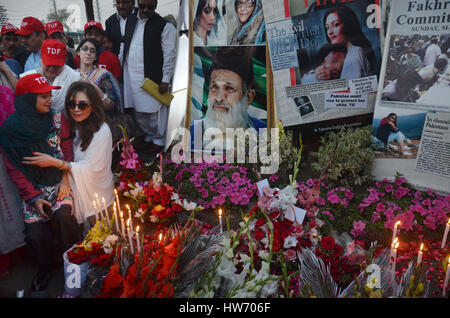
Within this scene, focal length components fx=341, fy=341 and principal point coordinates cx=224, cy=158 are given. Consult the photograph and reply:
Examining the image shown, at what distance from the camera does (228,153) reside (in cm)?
433

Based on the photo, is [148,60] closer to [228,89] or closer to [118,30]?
[118,30]

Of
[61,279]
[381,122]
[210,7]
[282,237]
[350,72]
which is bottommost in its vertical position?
[61,279]

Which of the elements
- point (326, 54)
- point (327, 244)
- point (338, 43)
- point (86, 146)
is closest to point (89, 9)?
point (86, 146)

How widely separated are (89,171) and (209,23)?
2446mm

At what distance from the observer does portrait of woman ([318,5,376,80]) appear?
4.10 metres

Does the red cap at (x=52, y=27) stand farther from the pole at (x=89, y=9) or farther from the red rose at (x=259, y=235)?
the red rose at (x=259, y=235)

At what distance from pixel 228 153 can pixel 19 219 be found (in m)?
2.36

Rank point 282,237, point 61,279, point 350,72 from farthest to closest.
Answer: point 350,72, point 61,279, point 282,237

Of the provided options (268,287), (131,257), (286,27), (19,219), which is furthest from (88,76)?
(268,287)

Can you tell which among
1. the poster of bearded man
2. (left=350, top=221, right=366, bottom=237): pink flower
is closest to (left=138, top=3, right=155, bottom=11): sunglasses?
the poster of bearded man

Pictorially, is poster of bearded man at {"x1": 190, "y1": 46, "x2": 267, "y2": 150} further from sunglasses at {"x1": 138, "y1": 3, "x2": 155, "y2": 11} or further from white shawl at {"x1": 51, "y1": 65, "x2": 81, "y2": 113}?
white shawl at {"x1": 51, "y1": 65, "x2": 81, "y2": 113}

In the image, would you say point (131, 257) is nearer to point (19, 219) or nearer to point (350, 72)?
point (19, 219)

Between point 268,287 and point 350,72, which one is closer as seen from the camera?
point 268,287
